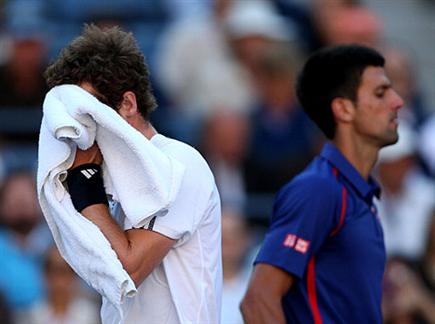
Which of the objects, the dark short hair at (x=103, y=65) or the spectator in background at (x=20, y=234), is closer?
the dark short hair at (x=103, y=65)

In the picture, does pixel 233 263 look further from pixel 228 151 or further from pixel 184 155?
pixel 184 155

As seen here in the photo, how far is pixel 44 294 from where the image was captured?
29.0 ft

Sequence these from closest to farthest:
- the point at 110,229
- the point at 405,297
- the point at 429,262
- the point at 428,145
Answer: the point at 110,229 → the point at 405,297 → the point at 429,262 → the point at 428,145

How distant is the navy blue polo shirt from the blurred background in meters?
2.45

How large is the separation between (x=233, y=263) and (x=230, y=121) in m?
1.46

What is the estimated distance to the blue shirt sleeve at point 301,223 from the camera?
5.50 meters

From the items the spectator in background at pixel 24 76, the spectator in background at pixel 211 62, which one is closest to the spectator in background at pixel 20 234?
the spectator in background at pixel 24 76

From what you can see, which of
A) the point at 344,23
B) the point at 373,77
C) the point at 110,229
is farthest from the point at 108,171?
the point at 344,23

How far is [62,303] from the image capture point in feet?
28.4

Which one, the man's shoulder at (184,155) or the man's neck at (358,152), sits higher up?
the man's shoulder at (184,155)

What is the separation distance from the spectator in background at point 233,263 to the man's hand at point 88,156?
10.9 ft

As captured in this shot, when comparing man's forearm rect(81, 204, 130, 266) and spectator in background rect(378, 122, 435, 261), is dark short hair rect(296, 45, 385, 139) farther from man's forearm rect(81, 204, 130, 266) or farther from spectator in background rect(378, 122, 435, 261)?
spectator in background rect(378, 122, 435, 261)

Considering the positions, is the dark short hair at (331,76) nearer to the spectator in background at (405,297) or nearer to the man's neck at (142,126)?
the man's neck at (142,126)

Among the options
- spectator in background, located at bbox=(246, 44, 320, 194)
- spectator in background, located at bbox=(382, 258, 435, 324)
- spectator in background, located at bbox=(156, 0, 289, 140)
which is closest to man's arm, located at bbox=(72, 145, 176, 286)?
spectator in background, located at bbox=(382, 258, 435, 324)
